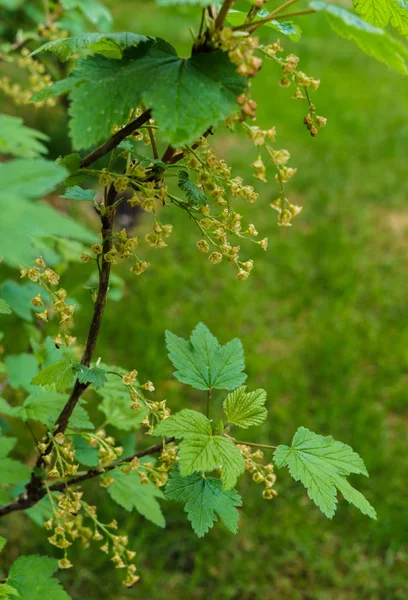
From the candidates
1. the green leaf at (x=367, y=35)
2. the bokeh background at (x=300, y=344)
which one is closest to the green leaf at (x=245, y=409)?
the green leaf at (x=367, y=35)

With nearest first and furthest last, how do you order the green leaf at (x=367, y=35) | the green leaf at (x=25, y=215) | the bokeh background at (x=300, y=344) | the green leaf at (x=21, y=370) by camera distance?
the green leaf at (x=25, y=215)
the green leaf at (x=367, y=35)
the green leaf at (x=21, y=370)
the bokeh background at (x=300, y=344)

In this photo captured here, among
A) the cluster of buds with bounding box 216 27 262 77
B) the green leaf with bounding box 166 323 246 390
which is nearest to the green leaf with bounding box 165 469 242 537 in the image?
the green leaf with bounding box 166 323 246 390

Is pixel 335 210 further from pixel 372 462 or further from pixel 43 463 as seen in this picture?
pixel 43 463

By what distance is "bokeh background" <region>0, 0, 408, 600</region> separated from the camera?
258 centimetres

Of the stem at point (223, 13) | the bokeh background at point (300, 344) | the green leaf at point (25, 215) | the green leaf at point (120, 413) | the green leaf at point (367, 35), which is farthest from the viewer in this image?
the bokeh background at point (300, 344)

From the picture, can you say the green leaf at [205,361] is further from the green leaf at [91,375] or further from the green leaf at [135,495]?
the green leaf at [135,495]

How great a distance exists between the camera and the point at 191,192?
1.18 meters

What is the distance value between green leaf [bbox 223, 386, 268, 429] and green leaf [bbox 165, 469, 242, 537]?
140 millimetres

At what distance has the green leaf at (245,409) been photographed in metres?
1.35

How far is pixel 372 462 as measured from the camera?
A: 9.98ft

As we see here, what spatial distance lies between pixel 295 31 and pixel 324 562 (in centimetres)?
218

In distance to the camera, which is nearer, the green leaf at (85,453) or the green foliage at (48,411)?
the green foliage at (48,411)

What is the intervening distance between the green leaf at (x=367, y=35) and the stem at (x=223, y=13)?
15 cm

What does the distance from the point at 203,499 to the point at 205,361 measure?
33 centimetres
